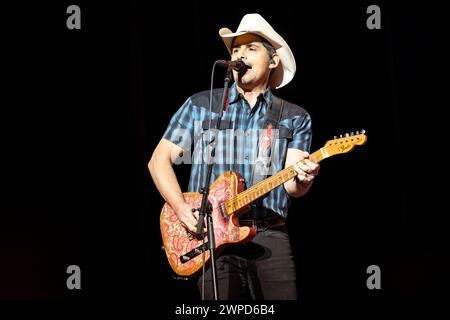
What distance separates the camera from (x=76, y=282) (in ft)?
13.9

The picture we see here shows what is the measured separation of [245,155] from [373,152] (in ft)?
4.28

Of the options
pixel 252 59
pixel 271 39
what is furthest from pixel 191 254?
pixel 271 39

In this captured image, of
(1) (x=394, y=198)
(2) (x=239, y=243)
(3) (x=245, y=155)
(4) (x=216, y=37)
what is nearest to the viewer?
(2) (x=239, y=243)

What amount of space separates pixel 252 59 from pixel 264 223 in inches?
36.6

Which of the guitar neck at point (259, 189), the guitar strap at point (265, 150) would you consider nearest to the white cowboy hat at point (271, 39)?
the guitar strap at point (265, 150)

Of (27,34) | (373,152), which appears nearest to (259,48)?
(373,152)

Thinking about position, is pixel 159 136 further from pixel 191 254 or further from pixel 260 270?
pixel 260 270

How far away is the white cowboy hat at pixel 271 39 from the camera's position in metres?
3.42

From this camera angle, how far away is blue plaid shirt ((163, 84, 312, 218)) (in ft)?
10.7

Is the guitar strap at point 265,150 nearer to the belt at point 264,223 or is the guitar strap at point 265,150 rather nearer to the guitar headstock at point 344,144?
the belt at point 264,223

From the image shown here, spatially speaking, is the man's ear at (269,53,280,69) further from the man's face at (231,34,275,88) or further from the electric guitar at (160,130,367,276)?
the electric guitar at (160,130,367,276)

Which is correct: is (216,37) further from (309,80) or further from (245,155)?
(245,155)

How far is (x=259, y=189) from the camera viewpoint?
121 inches

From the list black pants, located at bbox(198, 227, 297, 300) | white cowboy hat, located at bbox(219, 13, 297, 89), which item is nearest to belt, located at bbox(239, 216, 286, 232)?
black pants, located at bbox(198, 227, 297, 300)
